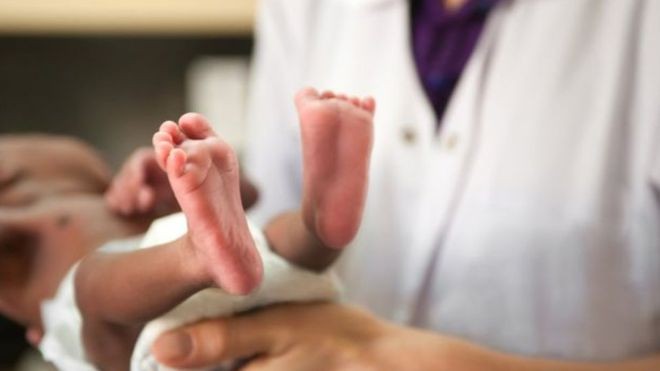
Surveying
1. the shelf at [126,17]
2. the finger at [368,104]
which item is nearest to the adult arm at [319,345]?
the finger at [368,104]

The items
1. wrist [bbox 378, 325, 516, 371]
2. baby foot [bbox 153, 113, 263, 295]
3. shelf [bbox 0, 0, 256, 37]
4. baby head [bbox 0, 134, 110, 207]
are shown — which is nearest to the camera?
baby foot [bbox 153, 113, 263, 295]

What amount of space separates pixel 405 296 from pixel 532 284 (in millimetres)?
84

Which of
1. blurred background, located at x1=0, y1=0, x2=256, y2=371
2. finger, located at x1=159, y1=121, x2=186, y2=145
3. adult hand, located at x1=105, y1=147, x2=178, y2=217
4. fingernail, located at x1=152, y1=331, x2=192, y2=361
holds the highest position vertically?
finger, located at x1=159, y1=121, x2=186, y2=145

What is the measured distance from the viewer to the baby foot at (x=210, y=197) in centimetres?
26

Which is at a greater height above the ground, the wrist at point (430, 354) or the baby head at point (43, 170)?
the baby head at point (43, 170)

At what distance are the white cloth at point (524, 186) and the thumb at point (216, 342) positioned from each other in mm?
127

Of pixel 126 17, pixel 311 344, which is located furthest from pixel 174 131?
pixel 126 17

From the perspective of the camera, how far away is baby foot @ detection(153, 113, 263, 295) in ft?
0.84

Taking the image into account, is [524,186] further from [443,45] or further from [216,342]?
[216,342]

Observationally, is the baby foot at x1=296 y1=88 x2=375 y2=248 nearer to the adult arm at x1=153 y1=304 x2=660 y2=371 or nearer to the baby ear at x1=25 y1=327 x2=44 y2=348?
the adult arm at x1=153 y1=304 x2=660 y2=371

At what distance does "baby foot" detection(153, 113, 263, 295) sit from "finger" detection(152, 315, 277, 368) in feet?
0.14

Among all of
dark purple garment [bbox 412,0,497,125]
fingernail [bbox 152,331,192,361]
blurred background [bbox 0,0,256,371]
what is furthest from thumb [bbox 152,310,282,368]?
blurred background [bbox 0,0,256,371]

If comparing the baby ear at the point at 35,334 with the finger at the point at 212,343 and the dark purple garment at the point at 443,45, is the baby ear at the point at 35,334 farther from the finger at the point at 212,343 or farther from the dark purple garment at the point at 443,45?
the dark purple garment at the point at 443,45

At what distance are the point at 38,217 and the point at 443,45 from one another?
0.91 feet
